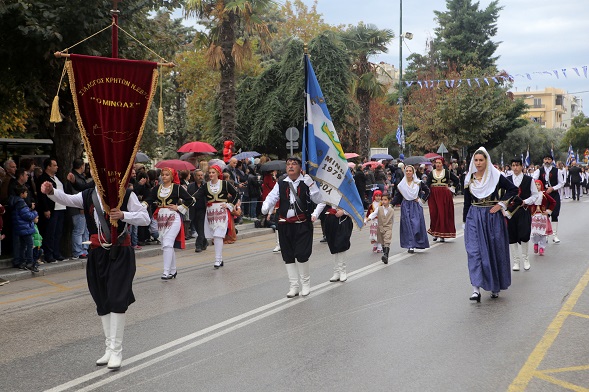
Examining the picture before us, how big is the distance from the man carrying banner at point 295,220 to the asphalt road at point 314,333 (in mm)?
373

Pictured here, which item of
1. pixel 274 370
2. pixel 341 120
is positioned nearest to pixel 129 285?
pixel 274 370

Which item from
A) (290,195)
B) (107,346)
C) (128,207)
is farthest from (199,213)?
(107,346)

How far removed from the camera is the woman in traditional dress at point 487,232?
870 cm

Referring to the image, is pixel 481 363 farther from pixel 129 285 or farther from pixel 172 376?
pixel 129 285

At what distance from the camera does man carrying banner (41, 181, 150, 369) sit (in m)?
6.15

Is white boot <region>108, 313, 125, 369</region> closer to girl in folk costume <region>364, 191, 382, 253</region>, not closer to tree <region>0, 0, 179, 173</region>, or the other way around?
tree <region>0, 0, 179, 173</region>

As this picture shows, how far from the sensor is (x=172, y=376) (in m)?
5.79

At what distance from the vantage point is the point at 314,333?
23.4 ft

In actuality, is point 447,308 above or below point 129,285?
below

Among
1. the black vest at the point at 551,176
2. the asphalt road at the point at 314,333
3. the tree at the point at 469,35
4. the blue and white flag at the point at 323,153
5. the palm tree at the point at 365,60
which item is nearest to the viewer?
the asphalt road at the point at 314,333

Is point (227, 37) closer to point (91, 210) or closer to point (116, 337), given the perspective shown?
point (91, 210)

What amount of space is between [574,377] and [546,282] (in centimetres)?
468

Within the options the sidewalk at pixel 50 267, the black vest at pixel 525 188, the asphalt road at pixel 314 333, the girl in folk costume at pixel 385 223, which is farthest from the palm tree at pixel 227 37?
the black vest at pixel 525 188

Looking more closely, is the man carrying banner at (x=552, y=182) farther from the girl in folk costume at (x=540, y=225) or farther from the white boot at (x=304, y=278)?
the white boot at (x=304, y=278)
